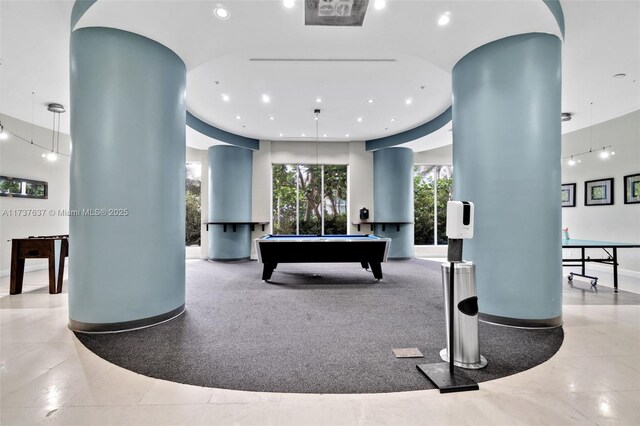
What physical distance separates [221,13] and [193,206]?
7.64m

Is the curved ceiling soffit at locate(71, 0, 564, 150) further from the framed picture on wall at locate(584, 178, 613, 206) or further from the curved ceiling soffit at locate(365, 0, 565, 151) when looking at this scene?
the framed picture on wall at locate(584, 178, 613, 206)

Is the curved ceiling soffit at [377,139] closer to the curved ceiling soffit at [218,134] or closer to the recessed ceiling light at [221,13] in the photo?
the curved ceiling soffit at [218,134]

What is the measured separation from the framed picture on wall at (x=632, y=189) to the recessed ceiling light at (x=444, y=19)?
228 inches

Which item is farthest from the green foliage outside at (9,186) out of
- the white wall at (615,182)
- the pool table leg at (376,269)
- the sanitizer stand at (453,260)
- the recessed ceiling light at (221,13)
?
the white wall at (615,182)

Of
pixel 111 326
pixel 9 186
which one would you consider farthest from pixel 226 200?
pixel 111 326

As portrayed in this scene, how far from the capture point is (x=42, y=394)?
1961 millimetres

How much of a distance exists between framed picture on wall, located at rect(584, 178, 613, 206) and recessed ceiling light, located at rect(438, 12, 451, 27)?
604 centimetres

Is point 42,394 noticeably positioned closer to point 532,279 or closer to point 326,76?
point 532,279

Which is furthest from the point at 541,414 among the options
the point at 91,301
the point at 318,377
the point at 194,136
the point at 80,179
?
the point at 194,136

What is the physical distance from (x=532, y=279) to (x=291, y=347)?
104 inches

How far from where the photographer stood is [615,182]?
629 cm

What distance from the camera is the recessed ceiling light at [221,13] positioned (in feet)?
9.60

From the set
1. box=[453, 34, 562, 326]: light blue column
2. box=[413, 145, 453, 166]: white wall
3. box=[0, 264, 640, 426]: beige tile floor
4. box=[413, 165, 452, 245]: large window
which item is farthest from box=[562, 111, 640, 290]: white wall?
box=[0, 264, 640, 426]: beige tile floor

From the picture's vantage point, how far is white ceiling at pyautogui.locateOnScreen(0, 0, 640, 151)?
117 inches
